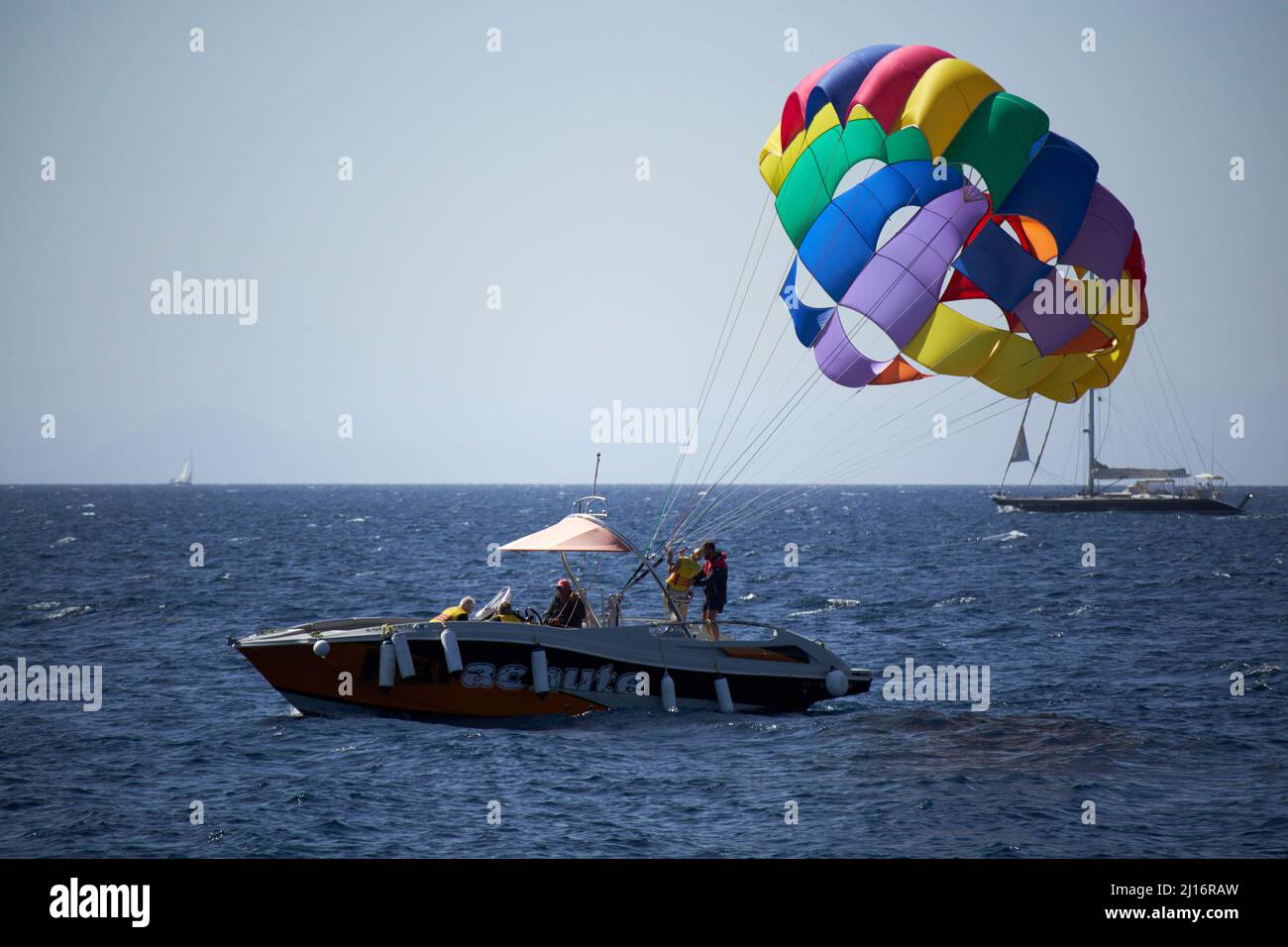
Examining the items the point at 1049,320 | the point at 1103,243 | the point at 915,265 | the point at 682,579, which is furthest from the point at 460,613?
the point at 1103,243

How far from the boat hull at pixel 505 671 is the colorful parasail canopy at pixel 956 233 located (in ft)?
18.2

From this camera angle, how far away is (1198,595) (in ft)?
136

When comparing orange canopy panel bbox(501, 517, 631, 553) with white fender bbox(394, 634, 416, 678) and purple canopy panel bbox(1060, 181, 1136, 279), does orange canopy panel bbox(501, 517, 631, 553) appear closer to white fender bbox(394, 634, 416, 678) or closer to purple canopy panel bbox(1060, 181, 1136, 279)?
white fender bbox(394, 634, 416, 678)

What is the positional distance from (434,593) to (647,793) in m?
25.1

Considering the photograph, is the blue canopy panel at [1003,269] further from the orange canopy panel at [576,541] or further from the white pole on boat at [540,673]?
the white pole on boat at [540,673]

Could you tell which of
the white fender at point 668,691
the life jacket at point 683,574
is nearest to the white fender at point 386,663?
the white fender at point 668,691

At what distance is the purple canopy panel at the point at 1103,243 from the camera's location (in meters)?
19.4

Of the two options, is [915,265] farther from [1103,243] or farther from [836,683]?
[836,683]

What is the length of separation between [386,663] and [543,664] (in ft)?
7.54

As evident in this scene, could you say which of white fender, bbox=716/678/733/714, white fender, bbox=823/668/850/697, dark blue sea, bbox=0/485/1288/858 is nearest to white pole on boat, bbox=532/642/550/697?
dark blue sea, bbox=0/485/1288/858

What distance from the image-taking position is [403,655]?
719 inches
